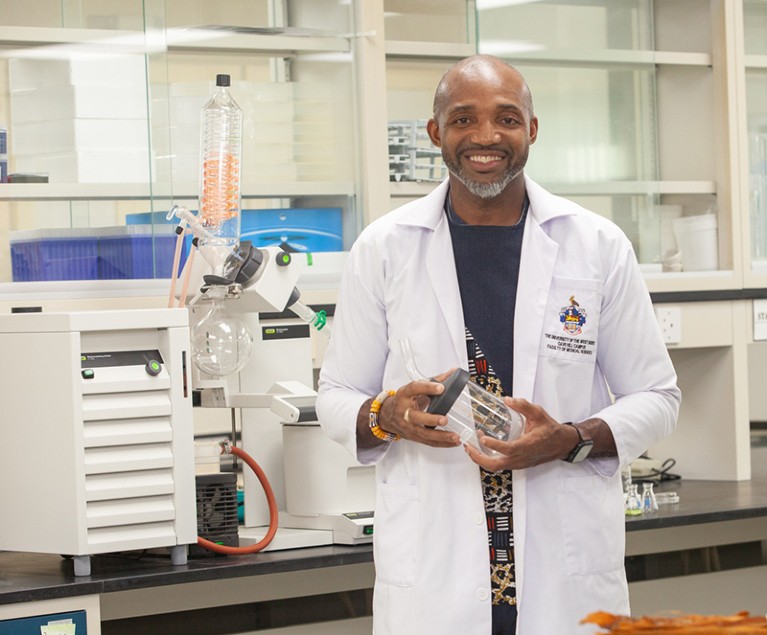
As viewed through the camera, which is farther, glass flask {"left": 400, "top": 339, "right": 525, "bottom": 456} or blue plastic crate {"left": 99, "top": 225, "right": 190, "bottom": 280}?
blue plastic crate {"left": 99, "top": 225, "right": 190, "bottom": 280}

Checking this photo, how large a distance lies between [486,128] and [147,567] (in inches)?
46.8

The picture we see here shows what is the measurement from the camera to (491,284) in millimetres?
1891

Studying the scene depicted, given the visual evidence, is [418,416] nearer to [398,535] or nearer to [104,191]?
[398,535]

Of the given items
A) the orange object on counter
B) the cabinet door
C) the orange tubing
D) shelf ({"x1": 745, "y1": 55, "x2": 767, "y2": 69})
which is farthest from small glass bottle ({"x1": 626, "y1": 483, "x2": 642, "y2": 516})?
the orange object on counter

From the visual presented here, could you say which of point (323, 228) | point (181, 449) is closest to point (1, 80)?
point (323, 228)

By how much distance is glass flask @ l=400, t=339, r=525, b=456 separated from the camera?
1.83 m

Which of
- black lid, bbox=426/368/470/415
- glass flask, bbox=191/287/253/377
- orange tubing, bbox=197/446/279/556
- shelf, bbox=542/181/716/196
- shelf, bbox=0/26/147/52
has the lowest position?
orange tubing, bbox=197/446/279/556

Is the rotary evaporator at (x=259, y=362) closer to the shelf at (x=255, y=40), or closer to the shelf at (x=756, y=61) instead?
the shelf at (x=255, y=40)

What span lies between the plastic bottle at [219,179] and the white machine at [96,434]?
0.22 m

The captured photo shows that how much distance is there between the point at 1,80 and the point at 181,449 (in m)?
1.22

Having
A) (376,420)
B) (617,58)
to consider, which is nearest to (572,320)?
(376,420)

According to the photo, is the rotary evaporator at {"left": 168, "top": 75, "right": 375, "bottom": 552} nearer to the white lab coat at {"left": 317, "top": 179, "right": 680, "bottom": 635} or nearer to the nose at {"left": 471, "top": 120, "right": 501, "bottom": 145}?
the white lab coat at {"left": 317, "top": 179, "right": 680, "bottom": 635}

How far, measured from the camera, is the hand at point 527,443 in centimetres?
172

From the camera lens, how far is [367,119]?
3262 mm
